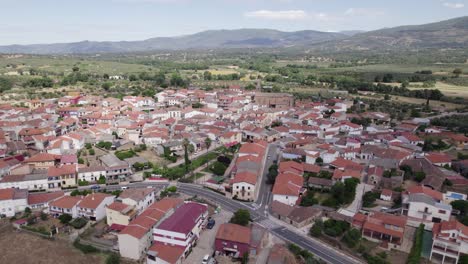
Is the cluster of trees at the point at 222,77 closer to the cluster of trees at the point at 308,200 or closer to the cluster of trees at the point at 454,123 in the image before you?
the cluster of trees at the point at 454,123

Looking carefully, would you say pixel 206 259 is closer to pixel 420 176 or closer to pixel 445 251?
pixel 445 251

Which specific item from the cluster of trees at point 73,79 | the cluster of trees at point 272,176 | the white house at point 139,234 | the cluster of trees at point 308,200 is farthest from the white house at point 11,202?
the cluster of trees at point 73,79

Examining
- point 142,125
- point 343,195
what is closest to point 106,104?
point 142,125

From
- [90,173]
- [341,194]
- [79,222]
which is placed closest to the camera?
[79,222]

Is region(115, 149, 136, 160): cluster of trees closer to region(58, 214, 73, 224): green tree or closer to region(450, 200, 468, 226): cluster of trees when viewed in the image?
region(58, 214, 73, 224): green tree

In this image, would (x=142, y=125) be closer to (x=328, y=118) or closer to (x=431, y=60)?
(x=328, y=118)

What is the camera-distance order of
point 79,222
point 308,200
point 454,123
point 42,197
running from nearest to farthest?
1. point 79,222
2. point 308,200
3. point 42,197
4. point 454,123

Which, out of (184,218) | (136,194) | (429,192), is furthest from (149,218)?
(429,192)

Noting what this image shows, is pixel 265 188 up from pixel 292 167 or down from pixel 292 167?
down
